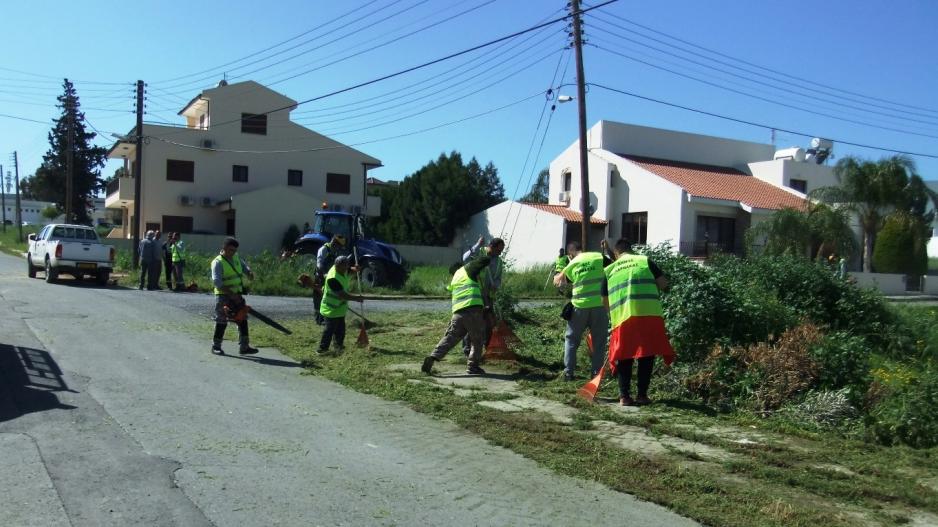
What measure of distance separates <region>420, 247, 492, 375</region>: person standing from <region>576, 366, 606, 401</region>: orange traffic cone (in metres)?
1.78

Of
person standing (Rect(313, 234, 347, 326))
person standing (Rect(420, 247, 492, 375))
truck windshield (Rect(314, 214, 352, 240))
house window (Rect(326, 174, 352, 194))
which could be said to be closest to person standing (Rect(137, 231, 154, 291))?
truck windshield (Rect(314, 214, 352, 240))

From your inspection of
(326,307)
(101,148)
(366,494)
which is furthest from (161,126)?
(366,494)

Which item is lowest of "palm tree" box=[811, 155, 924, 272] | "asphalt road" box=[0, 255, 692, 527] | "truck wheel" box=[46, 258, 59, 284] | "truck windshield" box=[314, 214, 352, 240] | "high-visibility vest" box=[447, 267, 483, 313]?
"asphalt road" box=[0, 255, 692, 527]

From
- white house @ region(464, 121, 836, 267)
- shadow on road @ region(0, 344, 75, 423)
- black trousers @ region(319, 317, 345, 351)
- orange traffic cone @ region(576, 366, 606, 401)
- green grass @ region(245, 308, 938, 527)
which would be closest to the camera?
green grass @ region(245, 308, 938, 527)

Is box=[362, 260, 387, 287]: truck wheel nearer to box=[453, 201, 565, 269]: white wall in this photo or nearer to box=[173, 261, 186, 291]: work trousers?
box=[173, 261, 186, 291]: work trousers

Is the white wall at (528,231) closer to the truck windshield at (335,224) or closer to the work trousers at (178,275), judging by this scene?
the truck windshield at (335,224)

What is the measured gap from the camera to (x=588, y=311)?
9461mm

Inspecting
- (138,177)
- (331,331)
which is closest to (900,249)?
(138,177)

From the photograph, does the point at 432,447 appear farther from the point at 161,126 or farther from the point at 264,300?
the point at 161,126

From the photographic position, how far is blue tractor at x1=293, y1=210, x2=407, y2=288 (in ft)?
80.2

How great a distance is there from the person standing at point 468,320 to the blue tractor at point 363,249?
13.0 m

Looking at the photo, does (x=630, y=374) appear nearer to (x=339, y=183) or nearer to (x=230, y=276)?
(x=230, y=276)

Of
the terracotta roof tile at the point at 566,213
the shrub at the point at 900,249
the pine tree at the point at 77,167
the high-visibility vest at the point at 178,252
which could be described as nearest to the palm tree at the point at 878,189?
the shrub at the point at 900,249

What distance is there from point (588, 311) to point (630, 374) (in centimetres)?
128
